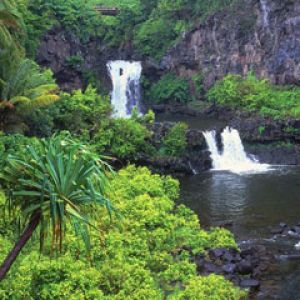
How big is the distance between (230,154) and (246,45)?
17540 mm

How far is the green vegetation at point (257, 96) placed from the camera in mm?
47688

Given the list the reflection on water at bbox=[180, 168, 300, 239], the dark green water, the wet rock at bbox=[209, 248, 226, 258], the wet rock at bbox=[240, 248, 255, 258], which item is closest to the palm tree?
the dark green water

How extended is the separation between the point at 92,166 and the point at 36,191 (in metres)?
1.10

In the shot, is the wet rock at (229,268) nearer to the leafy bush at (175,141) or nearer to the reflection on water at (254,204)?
the reflection on water at (254,204)

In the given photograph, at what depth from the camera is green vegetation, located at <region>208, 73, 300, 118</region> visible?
47.7 metres

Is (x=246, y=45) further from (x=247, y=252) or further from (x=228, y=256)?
(x=228, y=256)

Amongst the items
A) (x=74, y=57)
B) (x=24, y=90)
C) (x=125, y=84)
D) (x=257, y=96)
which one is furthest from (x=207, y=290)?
(x=74, y=57)

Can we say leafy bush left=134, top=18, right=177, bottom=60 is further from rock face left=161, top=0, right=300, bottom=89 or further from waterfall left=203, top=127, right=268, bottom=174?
waterfall left=203, top=127, right=268, bottom=174

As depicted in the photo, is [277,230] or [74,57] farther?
[74,57]

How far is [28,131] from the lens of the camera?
35000 millimetres

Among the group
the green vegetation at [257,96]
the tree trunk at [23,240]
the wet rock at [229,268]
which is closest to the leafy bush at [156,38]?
the green vegetation at [257,96]

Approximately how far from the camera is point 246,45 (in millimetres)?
55938

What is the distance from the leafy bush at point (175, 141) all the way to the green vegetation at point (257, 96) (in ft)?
31.4

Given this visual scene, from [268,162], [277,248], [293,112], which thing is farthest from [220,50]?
[277,248]
